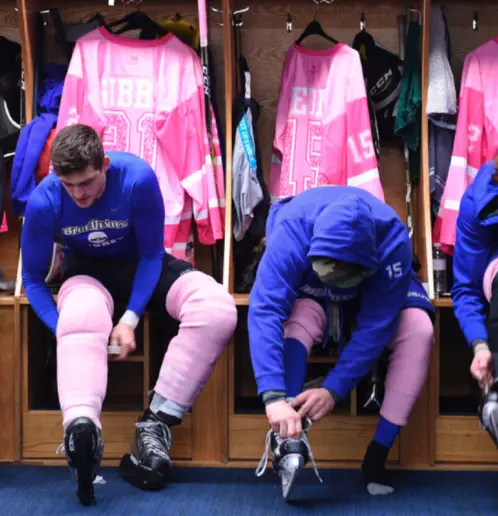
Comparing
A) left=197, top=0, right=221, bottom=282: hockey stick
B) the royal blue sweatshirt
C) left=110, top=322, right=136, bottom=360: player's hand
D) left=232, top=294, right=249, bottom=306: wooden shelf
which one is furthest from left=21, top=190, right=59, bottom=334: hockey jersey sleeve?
left=197, top=0, right=221, bottom=282: hockey stick

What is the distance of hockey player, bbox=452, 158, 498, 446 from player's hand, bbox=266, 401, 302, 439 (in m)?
0.51

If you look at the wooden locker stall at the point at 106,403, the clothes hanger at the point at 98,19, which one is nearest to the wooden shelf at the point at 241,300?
the wooden locker stall at the point at 106,403

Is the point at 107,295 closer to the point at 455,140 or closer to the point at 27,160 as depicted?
the point at 27,160

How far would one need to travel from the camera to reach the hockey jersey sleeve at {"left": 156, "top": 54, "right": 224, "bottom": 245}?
2.97 meters

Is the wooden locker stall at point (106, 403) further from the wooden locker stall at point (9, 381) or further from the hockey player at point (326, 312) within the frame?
the hockey player at point (326, 312)

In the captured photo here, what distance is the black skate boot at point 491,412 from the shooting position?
6.61 feet

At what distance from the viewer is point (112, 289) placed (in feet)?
8.27

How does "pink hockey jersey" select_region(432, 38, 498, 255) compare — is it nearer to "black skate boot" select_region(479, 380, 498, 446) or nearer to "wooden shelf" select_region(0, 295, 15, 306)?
"black skate boot" select_region(479, 380, 498, 446)

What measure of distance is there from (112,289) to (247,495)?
70 centimetres

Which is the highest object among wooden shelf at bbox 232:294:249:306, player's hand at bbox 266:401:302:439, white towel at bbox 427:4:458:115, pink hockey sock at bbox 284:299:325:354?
white towel at bbox 427:4:458:115

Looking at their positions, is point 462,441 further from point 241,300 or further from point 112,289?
point 112,289

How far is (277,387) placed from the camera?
2.08 m

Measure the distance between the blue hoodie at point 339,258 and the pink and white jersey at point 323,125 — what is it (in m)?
0.64

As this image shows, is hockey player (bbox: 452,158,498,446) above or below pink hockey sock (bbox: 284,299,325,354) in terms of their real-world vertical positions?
above
